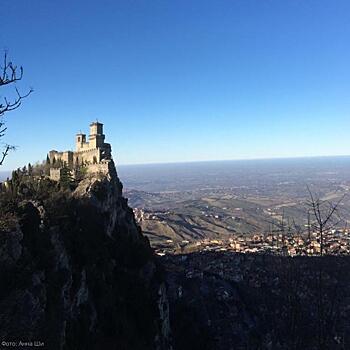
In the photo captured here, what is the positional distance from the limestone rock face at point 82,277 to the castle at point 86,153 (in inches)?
263

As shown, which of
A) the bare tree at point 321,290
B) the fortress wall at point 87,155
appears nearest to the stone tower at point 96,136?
the fortress wall at point 87,155

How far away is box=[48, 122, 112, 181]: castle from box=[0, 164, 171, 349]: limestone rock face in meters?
6.68

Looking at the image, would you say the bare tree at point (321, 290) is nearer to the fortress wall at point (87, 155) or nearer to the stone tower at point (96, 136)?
the fortress wall at point (87, 155)

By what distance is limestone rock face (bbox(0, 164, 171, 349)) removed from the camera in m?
19.3

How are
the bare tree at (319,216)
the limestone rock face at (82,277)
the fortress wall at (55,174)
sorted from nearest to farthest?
1. the bare tree at (319,216)
2. the limestone rock face at (82,277)
3. the fortress wall at (55,174)

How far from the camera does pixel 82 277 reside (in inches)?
1025

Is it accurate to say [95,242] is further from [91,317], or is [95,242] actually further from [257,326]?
[257,326]

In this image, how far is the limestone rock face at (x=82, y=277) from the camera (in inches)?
761


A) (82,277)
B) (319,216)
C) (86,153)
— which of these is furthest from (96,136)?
(319,216)

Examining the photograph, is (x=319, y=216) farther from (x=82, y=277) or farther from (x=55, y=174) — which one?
(x=55, y=174)

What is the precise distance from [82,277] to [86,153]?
2331cm

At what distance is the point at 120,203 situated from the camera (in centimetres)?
3922

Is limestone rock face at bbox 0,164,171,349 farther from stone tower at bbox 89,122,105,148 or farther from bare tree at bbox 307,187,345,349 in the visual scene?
bare tree at bbox 307,187,345,349

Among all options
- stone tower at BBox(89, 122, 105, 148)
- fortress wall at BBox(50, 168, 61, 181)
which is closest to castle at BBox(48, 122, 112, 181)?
stone tower at BBox(89, 122, 105, 148)
